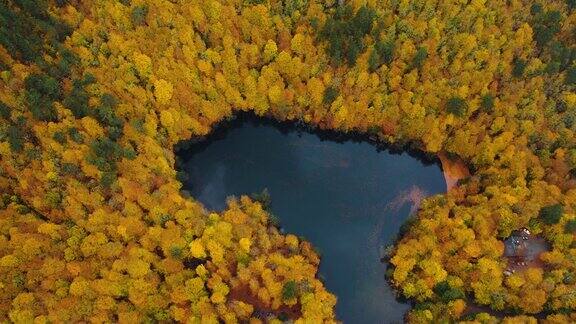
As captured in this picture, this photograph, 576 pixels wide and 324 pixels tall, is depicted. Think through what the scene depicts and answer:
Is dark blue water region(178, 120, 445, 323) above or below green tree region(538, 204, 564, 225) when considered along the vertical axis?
below

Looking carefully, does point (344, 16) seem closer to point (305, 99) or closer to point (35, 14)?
point (305, 99)

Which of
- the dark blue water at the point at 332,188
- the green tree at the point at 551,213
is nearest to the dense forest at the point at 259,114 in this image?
the green tree at the point at 551,213

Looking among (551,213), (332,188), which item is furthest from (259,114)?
(551,213)

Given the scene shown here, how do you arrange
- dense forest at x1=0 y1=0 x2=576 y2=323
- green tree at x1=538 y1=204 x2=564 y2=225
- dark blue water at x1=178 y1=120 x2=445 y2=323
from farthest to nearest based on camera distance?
dark blue water at x1=178 y1=120 x2=445 y2=323, green tree at x1=538 y1=204 x2=564 y2=225, dense forest at x1=0 y1=0 x2=576 y2=323

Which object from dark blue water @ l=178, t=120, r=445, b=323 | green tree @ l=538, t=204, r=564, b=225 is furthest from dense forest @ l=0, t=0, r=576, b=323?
dark blue water @ l=178, t=120, r=445, b=323

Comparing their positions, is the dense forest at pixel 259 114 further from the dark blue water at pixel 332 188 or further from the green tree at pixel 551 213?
the dark blue water at pixel 332 188

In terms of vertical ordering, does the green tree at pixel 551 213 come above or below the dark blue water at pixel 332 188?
above

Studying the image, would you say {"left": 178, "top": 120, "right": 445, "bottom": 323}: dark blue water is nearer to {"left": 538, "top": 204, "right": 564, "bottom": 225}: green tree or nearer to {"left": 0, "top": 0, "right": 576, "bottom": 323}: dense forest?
{"left": 0, "top": 0, "right": 576, "bottom": 323}: dense forest
